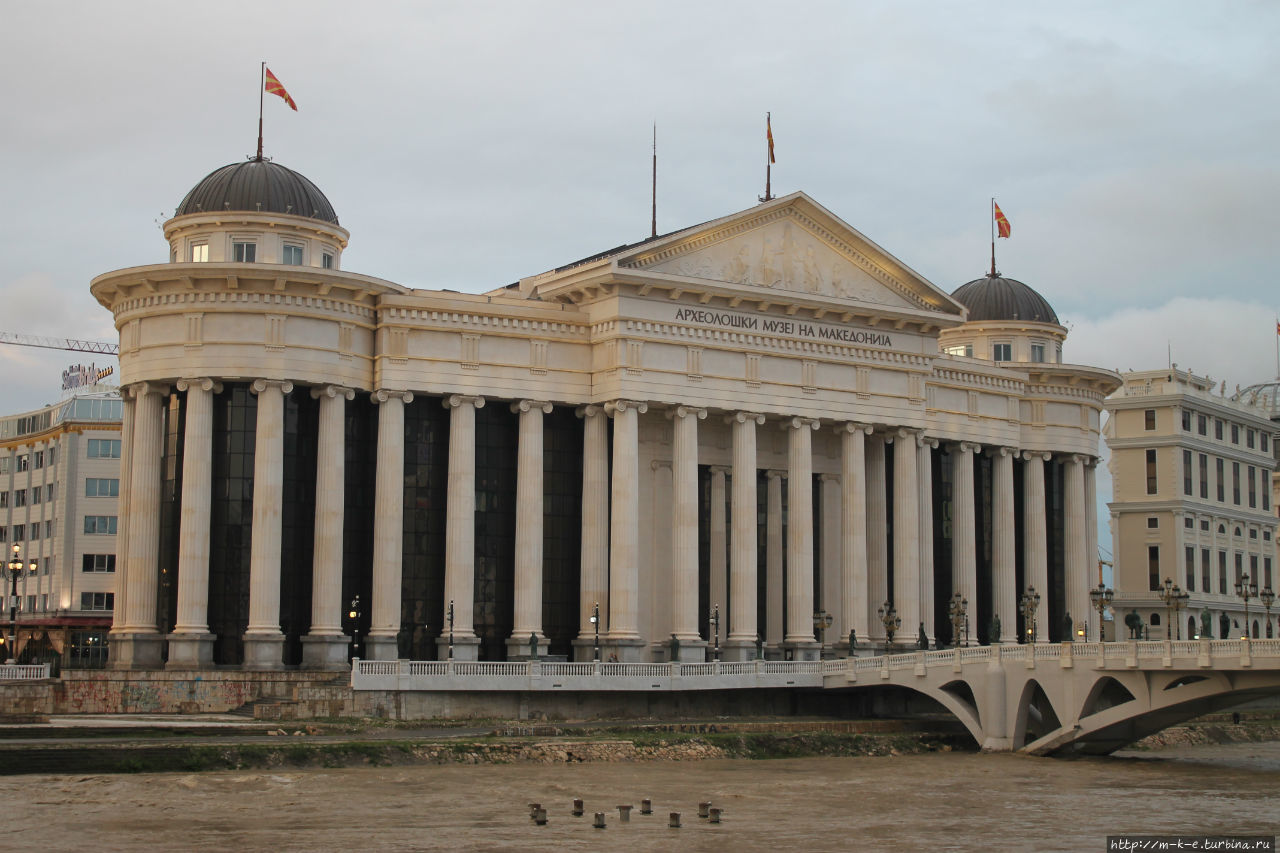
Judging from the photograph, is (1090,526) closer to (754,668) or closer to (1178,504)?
(1178,504)

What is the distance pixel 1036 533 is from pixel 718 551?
75.1 ft

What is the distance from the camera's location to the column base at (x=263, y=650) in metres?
72.9

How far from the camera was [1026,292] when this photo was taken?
105188mm

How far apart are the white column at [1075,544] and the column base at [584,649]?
3312cm

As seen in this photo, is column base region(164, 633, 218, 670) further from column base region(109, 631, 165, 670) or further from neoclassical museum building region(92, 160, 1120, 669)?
column base region(109, 631, 165, 670)

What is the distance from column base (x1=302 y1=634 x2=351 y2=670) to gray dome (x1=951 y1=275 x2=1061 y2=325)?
45.5 m

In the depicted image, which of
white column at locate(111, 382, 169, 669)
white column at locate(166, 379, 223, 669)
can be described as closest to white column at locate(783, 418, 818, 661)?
white column at locate(166, 379, 223, 669)

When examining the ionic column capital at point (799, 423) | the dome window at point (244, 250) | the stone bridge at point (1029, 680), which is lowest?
the stone bridge at point (1029, 680)

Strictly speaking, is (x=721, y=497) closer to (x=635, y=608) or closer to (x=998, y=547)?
(x=635, y=608)

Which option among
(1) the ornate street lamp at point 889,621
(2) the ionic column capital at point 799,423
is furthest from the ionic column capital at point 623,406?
(1) the ornate street lamp at point 889,621

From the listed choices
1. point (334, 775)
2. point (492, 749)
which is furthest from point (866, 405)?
point (334, 775)

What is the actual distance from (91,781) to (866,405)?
4669 cm

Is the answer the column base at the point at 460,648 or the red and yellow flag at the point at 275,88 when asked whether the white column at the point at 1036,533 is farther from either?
the red and yellow flag at the point at 275,88

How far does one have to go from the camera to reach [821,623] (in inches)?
3418
